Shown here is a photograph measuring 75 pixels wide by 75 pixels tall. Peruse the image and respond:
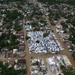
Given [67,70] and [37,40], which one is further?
[37,40]

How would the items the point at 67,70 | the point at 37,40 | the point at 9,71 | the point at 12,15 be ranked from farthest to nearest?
the point at 12,15, the point at 37,40, the point at 67,70, the point at 9,71

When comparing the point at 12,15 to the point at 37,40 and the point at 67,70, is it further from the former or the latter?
the point at 67,70

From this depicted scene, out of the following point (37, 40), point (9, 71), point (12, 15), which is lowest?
point (9, 71)

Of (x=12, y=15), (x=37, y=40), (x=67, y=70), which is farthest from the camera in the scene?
(x=12, y=15)

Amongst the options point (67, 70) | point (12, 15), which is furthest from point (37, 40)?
point (12, 15)

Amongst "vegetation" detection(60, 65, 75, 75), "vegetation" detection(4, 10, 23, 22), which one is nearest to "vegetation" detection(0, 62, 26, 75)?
"vegetation" detection(60, 65, 75, 75)

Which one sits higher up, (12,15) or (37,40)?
(12,15)

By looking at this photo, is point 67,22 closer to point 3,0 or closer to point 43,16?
point 43,16

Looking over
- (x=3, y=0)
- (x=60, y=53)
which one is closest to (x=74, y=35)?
(x=60, y=53)

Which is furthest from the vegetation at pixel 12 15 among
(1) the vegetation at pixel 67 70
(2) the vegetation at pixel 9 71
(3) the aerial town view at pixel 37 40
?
(1) the vegetation at pixel 67 70
